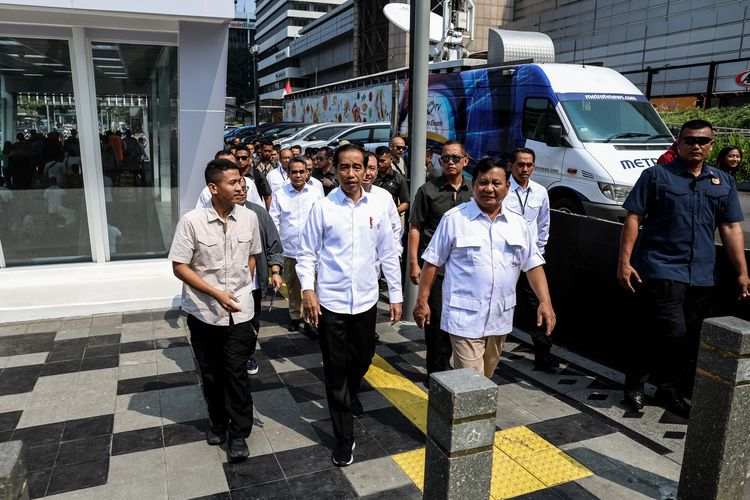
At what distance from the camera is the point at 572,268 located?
18.4ft

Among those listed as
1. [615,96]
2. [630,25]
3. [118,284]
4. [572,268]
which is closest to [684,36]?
[630,25]

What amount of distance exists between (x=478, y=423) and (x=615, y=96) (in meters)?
8.98

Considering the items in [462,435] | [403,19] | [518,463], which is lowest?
→ [518,463]

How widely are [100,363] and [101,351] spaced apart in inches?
12.4

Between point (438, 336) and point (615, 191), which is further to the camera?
point (615, 191)

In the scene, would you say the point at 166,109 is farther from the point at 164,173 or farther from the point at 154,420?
the point at 154,420

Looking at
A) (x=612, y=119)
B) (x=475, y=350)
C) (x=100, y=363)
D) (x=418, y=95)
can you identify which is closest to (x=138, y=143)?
(x=100, y=363)

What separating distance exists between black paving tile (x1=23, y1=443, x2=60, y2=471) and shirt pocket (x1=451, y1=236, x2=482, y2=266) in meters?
2.80

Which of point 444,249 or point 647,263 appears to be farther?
point 647,263

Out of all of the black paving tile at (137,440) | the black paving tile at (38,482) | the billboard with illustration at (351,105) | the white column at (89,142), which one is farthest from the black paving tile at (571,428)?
the billboard with illustration at (351,105)

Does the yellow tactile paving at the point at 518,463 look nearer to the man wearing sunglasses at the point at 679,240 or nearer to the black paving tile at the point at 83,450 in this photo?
the man wearing sunglasses at the point at 679,240

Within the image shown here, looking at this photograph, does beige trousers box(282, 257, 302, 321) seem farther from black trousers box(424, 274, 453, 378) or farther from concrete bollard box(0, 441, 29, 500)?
concrete bollard box(0, 441, 29, 500)

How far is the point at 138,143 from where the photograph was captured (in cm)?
727

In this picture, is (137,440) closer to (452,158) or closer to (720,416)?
(452,158)
